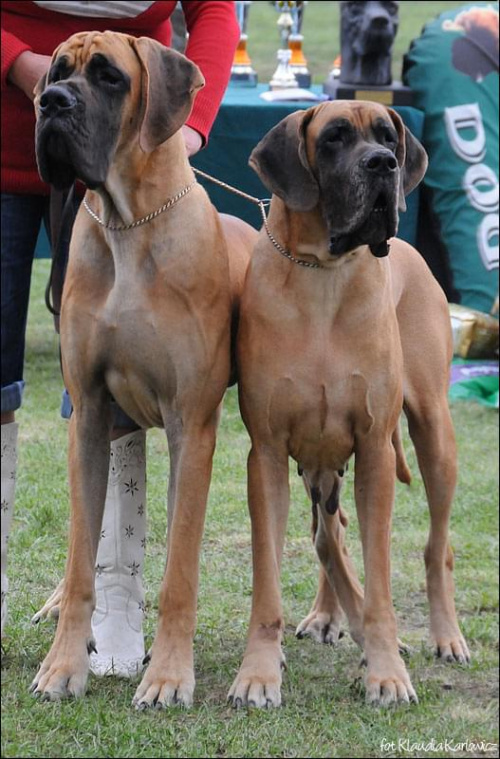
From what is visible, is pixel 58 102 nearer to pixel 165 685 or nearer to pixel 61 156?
pixel 61 156

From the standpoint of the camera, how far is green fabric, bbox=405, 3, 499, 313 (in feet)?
26.2

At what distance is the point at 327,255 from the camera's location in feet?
9.69

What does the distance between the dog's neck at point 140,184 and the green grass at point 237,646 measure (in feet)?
3.31

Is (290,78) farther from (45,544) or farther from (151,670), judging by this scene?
(151,670)

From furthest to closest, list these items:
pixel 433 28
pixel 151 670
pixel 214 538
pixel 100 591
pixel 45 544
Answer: pixel 433 28, pixel 214 538, pixel 45 544, pixel 100 591, pixel 151 670

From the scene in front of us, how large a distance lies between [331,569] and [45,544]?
0.85 meters

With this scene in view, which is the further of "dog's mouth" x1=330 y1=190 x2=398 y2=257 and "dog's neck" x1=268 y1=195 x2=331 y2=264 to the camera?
"dog's neck" x1=268 y1=195 x2=331 y2=264

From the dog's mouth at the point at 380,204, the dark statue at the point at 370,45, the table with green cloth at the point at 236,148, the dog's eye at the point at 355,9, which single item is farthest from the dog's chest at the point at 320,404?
the dog's eye at the point at 355,9

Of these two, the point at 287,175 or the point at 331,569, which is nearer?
the point at 287,175

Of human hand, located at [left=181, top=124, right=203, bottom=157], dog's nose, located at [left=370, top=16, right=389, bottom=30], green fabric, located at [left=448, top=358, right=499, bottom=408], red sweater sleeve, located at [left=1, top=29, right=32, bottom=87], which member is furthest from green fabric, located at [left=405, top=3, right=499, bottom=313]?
red sweater sleeve, located at [left=1, top=29, right=32, bottom=87]

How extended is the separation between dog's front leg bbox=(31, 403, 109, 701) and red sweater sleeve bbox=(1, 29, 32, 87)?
0.85m

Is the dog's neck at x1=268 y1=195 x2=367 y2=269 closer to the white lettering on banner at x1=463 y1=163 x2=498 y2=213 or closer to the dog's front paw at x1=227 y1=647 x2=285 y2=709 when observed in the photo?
the dog's front paw at x1=227 y1=647 x2=285 y2=709

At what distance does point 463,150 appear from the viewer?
26.6 feet

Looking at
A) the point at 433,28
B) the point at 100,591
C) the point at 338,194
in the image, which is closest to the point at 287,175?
the point at 338,194
